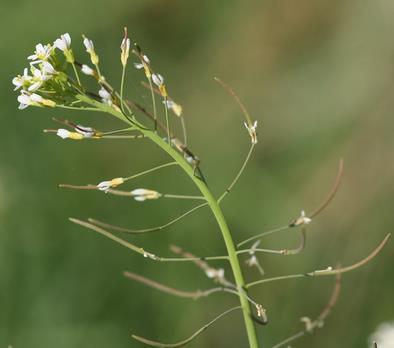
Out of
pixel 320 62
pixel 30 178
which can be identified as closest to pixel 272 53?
pixel 320 62

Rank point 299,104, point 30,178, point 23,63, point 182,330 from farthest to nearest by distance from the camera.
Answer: point 299,104 < point 23,63 < point 30,178 < point 182,330

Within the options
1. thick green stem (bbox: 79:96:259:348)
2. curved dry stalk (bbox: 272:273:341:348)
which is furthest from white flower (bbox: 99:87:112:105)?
curved dry stalk (bbox: 272:273:341:348)

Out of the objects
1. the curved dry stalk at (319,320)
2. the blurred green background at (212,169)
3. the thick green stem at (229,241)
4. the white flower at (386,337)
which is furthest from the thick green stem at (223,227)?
the blurred green background at (212,169)

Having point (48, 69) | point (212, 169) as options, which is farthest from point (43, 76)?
point (212, 169)

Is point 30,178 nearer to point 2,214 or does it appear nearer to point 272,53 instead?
point 2,214

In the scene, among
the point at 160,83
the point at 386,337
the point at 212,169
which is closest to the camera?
the point at 160,83

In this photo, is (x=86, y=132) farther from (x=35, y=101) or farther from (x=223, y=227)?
(x=223, y=227)

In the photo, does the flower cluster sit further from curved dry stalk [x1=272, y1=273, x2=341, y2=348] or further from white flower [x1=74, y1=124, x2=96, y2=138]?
curved dry stalk [x1=272, y1=273, x2=341, y2=348]

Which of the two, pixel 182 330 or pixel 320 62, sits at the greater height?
pixel 320 62
